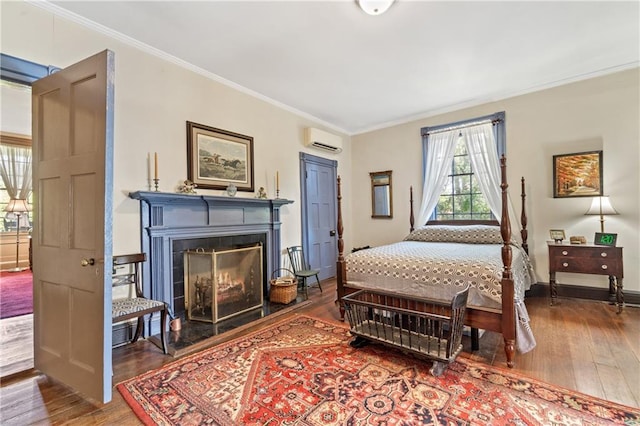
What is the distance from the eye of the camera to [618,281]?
10.6ft

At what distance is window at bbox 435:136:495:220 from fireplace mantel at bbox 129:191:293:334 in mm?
3032

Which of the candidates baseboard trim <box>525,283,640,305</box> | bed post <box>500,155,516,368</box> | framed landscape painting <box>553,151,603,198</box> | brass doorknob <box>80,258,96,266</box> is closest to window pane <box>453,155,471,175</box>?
framed landscape painting <box>553,151,603,198</box>

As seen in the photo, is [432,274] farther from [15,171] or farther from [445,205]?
[15,171]

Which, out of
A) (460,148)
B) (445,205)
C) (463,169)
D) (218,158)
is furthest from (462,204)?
(218,158)

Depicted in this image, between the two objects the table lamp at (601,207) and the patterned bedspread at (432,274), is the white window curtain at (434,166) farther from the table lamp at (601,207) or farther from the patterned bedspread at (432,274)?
the patterned bedspread at (432,274)

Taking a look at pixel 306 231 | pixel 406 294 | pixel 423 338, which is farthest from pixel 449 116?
pixel 423 338

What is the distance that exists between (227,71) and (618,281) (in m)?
5.10

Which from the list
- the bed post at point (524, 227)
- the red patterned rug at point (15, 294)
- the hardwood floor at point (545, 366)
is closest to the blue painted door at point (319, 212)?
the hardwood floor at point (545, 366)

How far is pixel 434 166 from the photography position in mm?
4867

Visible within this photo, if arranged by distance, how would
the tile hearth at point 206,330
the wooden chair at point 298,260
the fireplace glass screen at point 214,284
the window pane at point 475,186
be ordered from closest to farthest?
the tile hearth at point 206,330 → the fireplace glass screen at point 214,284 → the wooden chair at point 298,260 → the window pane at point 475,186

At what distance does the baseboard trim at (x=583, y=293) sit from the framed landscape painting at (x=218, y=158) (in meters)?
4.21

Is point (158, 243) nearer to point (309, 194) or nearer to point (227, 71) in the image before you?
point (227, 71)

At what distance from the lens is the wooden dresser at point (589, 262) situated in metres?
3.22

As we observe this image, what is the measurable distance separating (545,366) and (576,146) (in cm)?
309
